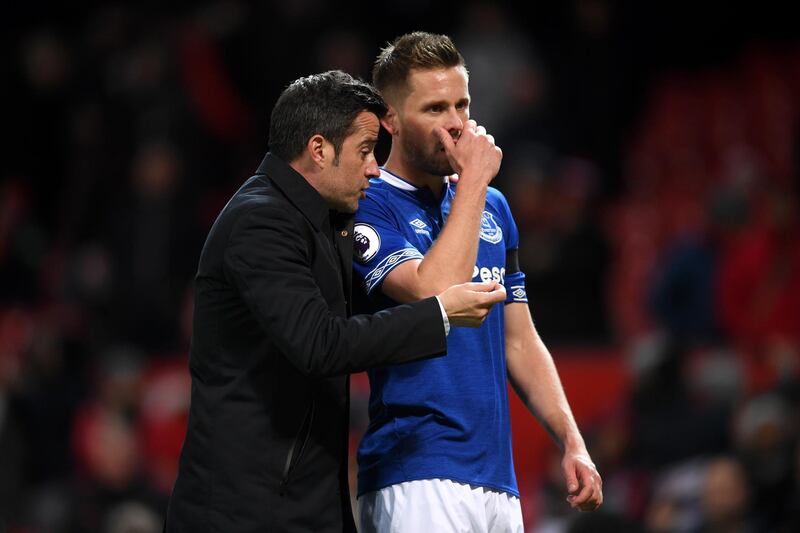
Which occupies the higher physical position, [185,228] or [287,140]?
[287,140]

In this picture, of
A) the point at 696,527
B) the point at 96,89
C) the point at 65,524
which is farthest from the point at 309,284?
the point at 96,89

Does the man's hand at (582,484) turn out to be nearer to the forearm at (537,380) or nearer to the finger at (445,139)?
the forearm at (537,380)

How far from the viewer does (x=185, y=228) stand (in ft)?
30.6

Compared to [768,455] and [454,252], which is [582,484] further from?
[768,455]

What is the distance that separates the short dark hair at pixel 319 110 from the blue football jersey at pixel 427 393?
335 mm

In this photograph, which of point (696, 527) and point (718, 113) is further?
point (718, 113)

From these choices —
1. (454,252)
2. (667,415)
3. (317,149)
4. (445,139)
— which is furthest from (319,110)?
(667,415)

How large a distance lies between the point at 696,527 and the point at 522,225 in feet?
9.84

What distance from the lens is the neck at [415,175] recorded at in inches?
151

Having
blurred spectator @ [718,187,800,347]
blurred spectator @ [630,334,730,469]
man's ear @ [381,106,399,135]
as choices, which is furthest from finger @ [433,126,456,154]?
blurred spectator @ [718,187,800,347]

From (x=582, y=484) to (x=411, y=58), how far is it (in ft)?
4.20

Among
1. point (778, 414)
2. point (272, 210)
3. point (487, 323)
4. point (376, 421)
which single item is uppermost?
point (272, 210)

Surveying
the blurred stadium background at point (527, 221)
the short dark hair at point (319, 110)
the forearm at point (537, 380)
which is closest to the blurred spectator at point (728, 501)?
the blurred stadium background at point (527, 221)

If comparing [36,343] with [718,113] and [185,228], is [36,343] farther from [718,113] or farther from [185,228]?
[718,113]
